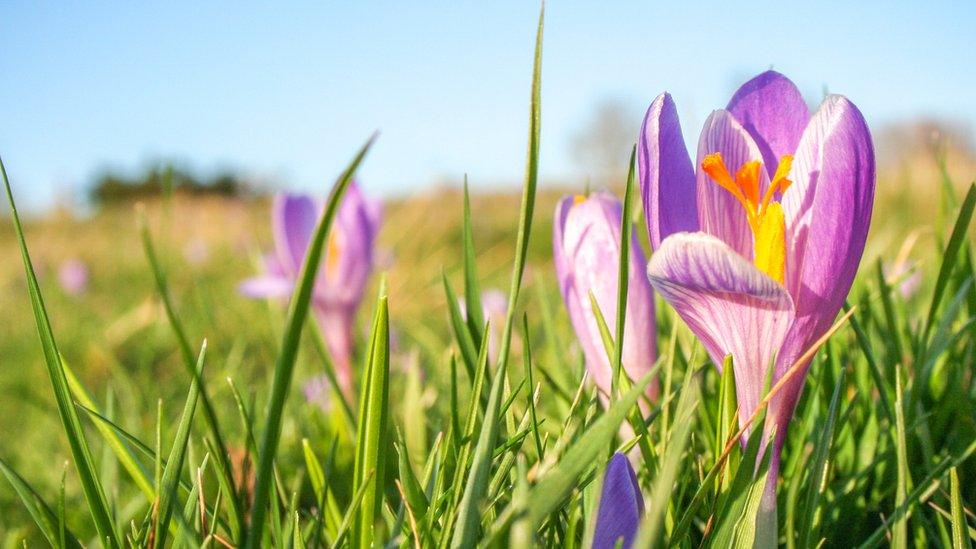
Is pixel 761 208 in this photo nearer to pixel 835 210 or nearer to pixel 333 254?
pixel 835 210

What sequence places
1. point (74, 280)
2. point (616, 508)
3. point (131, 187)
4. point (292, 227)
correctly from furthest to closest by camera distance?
point (131, 187) → point (74, 280) → point (292, 227) → point (616, 508)

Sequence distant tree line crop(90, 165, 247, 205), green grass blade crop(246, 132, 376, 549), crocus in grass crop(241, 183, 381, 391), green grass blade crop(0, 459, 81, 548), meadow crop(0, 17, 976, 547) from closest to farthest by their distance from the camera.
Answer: green grass blade crop(246, 132, 376, 549) → meadow crop(0, 17, 976, 547) → green grass blade crop(0, 459, 81, 548) → crocus in grass crop(241, 183, 381, 391) → distant tree line crop(90, 165, 247, 205)

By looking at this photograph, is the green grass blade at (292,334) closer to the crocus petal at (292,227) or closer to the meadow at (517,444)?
the meadow at (517,444)

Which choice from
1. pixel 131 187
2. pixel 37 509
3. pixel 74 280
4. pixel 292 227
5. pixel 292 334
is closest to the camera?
pixel 292 334

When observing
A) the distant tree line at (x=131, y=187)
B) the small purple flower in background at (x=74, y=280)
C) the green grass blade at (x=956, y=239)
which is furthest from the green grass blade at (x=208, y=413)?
the distant tree line at (x=131, y=187)

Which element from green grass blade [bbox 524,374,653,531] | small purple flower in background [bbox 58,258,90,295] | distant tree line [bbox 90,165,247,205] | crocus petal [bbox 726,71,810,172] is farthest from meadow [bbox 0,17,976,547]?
distant tree line [bbox 90,165,247,205]

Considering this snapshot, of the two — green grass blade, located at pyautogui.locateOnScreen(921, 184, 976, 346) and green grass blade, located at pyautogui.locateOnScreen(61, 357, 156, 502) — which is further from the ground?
green grass blade, located at pyautogui.locateOnScreen(921, 184, 976, 346)

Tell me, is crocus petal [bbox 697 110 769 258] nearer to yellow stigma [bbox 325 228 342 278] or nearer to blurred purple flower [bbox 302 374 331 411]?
blurred purple flower [bbox 302 374 331 411]

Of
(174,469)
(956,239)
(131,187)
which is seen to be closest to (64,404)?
(174,469)
